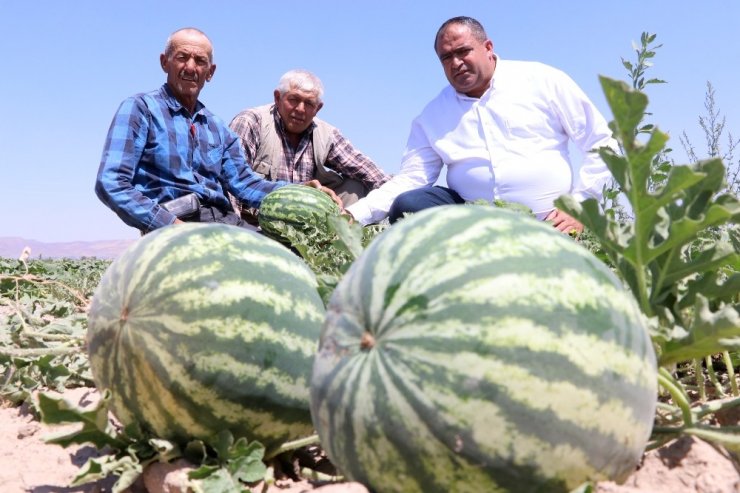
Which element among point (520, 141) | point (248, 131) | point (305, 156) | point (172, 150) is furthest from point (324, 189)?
point (520, 141)

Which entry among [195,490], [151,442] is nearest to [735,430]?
[195,490]

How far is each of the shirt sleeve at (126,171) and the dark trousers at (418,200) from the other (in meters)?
1.83

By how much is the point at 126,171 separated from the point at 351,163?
3106mm

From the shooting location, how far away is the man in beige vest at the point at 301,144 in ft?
26.6

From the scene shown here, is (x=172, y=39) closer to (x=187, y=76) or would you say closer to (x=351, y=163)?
(x=187, y=76)

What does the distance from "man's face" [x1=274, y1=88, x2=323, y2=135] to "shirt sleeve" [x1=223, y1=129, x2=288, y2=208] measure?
768mm

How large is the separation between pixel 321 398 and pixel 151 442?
60 cm

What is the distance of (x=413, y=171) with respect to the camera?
24.3 ft

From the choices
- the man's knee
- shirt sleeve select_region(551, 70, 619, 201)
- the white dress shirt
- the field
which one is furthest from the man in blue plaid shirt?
shirt sleeve select_region(551, 70, 619, 201)

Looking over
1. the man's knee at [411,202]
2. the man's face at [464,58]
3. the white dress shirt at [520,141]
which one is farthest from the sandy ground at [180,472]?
the man's face at [464,58]

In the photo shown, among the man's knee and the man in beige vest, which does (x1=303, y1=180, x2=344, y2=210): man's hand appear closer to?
the man in beige vest

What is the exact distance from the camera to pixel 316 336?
205cm

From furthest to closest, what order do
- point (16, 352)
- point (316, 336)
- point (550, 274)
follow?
point (16, 352)
point (316, 336)
point (550, 274)

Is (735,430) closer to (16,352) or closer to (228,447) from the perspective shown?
(228,447)
